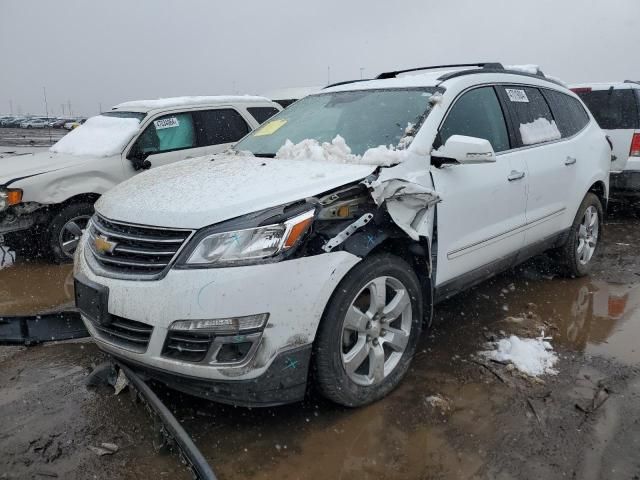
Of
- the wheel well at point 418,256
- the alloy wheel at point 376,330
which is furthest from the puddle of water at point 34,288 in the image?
the wheel well at point 418,256

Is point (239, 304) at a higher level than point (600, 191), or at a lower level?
higher

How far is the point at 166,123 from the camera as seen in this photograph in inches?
248

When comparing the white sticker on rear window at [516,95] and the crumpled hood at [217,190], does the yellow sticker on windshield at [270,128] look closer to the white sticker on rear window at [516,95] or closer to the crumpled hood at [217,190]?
the crumpled hood at [217,190]

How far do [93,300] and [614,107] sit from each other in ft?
24.2

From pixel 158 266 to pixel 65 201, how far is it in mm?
3807

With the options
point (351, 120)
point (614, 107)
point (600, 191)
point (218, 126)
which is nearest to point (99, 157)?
point (218, 126)

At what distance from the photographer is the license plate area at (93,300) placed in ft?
8.04

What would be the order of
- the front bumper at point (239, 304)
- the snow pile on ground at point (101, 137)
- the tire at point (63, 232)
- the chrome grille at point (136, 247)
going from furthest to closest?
the snow pile on ground at point (101, 137), the tire at point (63, 232), the chrome grille at point (136, 247), the front bumper at point (239, 304)

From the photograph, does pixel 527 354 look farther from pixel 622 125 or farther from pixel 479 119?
pixel 622 125

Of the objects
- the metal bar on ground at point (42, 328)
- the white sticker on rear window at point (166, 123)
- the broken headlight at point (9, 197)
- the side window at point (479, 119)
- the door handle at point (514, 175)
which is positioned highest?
the side window at point (479, 119)

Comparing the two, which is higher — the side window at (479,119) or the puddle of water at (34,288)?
the side window at (479,119)

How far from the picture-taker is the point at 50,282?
16.6ft

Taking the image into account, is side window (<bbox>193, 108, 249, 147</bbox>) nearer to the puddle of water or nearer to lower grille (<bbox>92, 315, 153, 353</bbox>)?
the puddle of water

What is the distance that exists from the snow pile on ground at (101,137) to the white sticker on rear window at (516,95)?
4164mm
